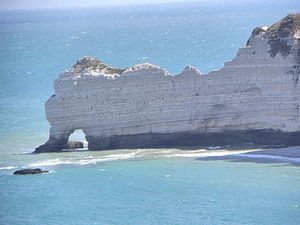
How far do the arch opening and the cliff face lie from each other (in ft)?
4.54

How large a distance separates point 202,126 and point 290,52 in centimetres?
497

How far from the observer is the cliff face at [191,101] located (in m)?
53.8

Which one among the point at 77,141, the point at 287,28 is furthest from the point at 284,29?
the point at 77,141

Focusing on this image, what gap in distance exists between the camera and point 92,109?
55.0 m

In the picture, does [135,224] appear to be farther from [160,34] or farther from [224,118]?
[160,34]

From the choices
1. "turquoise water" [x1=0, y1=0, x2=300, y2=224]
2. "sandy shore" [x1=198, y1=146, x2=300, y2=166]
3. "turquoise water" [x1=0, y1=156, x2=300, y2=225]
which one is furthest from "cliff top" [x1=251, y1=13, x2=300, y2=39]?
"turquoise water" [x1=0, y1=156, x2=300, y2=225]

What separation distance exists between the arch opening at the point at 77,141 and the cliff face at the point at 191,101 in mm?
1385

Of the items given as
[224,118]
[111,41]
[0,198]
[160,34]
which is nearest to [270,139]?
[224,118]

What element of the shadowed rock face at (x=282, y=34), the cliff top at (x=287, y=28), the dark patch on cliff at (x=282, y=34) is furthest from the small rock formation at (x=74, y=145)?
the cliff top at (x=287, y=28)

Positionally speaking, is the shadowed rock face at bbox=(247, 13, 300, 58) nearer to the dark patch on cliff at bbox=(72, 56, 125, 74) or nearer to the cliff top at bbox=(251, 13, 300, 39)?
the cliff top at bbox=(251, 13, 300, 39)

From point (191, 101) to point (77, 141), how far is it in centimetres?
649

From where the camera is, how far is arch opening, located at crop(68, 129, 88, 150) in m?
57.0

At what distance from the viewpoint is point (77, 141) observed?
5812 cm

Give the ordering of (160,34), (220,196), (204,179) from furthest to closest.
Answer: (160,34)
(204,179)
(220,196)
